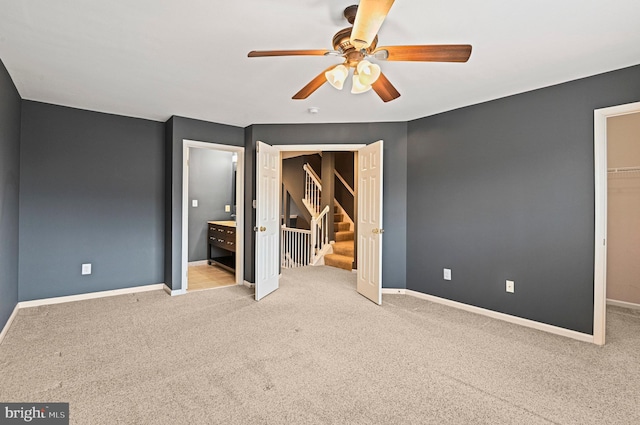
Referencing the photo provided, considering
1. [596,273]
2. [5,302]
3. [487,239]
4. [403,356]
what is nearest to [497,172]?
[487,239]

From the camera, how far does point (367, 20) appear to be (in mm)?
1505

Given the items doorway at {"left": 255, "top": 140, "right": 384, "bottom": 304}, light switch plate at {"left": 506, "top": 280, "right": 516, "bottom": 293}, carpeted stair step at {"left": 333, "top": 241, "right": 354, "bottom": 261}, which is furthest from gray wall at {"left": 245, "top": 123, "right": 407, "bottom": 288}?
carpeted stair step at {"left": 333, "top": 241, "right": 354, "bottom": 261}

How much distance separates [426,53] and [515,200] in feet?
7.39

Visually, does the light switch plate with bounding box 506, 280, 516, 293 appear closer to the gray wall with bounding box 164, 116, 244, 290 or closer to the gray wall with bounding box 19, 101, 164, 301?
the gray wall with bounding box 164, 116, 244, 290

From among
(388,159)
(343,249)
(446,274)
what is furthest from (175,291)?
(446,274)

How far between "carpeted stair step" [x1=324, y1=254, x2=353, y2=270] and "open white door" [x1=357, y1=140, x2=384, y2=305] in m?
1.42

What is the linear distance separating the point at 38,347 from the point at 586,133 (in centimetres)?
508

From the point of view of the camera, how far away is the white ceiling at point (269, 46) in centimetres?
191

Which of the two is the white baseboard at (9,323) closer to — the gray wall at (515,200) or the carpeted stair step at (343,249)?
the gray wall at (515,200)

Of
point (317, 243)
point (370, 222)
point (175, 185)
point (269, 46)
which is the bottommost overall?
point (317, 243)

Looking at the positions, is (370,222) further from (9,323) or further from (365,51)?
(9,323)

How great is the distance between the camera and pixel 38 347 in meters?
2.62

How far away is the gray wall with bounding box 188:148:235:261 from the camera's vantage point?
615cm

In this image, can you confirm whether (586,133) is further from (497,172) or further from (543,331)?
(543,331)
